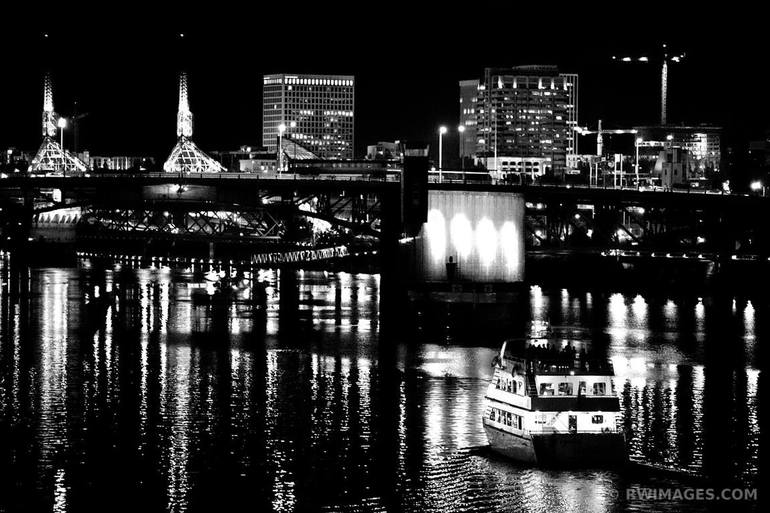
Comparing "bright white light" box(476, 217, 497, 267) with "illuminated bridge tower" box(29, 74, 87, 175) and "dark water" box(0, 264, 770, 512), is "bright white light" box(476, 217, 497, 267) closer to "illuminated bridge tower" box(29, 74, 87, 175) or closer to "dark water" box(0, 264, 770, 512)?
"dark water" box(0, 264, 770, 512)

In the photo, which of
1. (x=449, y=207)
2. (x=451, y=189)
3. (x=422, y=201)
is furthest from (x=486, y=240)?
(x=422, y=201)

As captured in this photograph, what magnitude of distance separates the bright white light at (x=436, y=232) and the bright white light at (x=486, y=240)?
2104 mm

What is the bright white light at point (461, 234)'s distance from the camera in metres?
85.1

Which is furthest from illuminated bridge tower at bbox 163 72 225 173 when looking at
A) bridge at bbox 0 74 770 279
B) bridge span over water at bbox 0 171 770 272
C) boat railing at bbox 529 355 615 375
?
boat railing at bbox 529 355 615 375

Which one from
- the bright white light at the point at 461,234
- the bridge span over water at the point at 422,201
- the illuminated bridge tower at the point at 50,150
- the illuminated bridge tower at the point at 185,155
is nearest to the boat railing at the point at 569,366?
the bridge span over water at the point at 422,201

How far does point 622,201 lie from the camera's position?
8938cm

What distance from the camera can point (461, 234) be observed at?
8544 cm

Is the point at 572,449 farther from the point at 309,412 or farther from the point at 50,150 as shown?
the point at 50,150

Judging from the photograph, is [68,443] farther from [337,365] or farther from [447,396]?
[337,365]

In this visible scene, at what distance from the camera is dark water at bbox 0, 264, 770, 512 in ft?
122

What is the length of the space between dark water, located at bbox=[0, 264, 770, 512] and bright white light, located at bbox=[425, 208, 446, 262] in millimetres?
6344

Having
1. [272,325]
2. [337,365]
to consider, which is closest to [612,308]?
[272,325]

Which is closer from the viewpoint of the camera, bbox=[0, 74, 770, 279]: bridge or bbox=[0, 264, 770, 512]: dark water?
bbox=[0, 264, 770, 512]: dark water

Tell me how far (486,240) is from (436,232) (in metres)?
3.08
